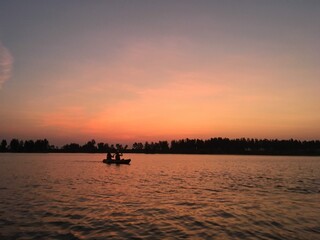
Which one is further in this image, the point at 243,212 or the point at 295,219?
the point at 243,212

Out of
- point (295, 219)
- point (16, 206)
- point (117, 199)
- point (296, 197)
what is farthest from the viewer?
point (296, 197)

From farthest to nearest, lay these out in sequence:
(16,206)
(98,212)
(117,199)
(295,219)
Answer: (117,199) < (16,206) < (98,212) < (295,219)

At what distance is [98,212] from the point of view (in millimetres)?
22500

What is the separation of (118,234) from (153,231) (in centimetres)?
198

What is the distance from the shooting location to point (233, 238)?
53.7 feet

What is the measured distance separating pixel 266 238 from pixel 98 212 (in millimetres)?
11537

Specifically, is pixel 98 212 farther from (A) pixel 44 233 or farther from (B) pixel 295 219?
(B) pixel 295 219

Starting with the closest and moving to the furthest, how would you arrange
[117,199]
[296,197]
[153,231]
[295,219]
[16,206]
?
[153,231] → [295,219] → [16,206] → [117,199] → [296,197]

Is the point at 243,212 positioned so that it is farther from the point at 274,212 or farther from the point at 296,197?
the point at 296,197

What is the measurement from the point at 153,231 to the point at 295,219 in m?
9.96

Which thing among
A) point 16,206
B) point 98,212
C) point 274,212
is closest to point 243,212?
point 274,212

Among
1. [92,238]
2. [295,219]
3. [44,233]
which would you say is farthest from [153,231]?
[295,219]

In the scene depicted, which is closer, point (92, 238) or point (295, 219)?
point (92, 238)

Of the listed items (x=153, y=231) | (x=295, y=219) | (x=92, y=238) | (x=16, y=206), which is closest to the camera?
(x=92, y=238)
